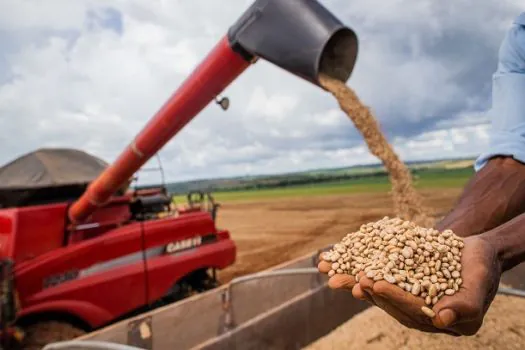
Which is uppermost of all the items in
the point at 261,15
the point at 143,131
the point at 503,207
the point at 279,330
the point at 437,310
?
the point at 261,15

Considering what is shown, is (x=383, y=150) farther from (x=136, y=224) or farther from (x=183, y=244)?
(x=136, y=224)

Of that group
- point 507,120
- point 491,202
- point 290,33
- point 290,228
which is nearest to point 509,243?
point 491,202

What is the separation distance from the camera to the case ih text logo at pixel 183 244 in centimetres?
434

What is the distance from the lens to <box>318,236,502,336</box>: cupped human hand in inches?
49.1

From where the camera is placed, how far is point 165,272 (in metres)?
4.22

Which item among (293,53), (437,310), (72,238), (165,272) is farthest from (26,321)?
(437,310)

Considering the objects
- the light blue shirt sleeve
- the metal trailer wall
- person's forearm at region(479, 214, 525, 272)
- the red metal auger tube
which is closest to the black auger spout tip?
the red metal auger tube

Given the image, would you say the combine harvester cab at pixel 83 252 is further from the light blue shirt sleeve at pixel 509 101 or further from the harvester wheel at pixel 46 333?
the light blue shirt sleeve at pixel 509 101

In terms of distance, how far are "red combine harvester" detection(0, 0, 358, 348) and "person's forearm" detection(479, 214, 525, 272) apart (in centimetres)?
175

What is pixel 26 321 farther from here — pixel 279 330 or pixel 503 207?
pixel 503 207

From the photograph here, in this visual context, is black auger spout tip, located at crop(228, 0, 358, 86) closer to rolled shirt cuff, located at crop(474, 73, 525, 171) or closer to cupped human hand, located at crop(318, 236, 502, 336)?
rolled shirt cuff, located at crop(474, 73, 525, 171)

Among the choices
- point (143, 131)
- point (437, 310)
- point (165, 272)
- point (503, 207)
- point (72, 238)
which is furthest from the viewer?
point (165, 272)

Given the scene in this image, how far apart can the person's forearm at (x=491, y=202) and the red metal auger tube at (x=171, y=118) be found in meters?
1.82

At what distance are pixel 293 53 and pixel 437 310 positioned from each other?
2.07 meters
